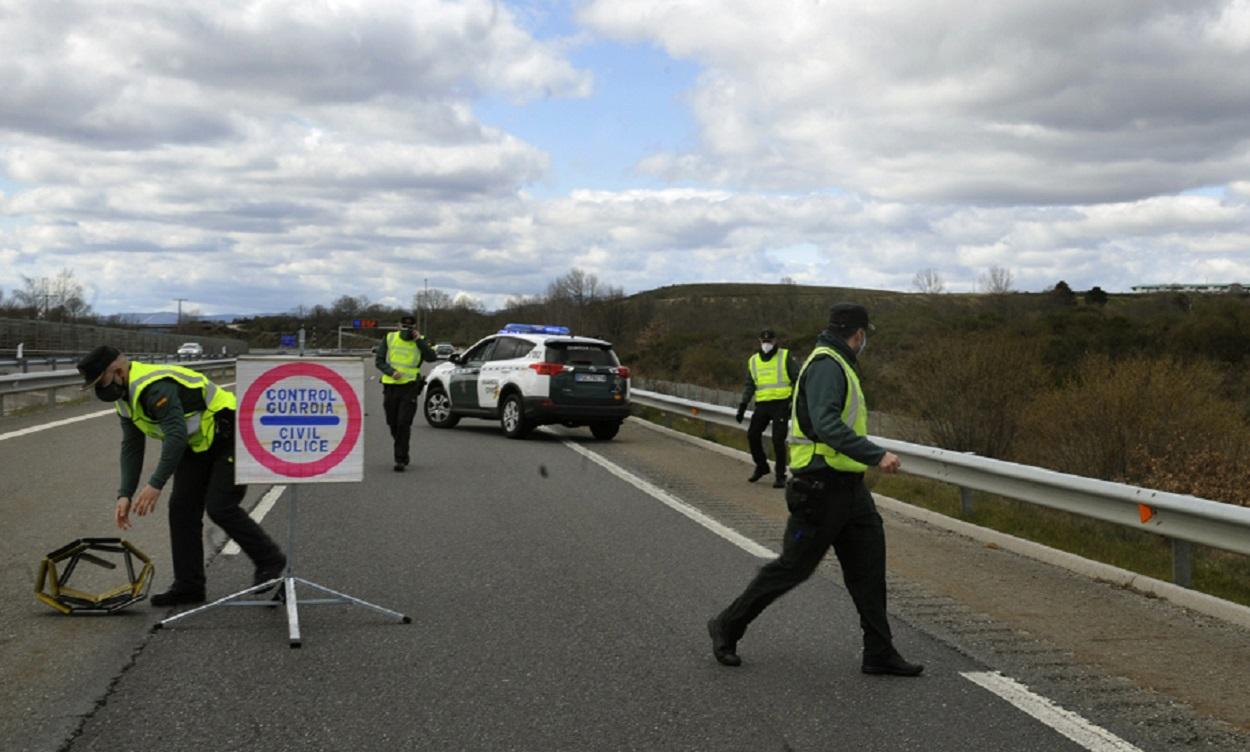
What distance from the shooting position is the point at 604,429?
20.4 metres

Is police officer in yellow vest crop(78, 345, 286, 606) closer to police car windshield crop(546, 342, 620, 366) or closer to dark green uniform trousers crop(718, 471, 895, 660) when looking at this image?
dark green uniform trousers crop(718, 471, 895, 660)

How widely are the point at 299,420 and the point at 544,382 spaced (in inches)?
483

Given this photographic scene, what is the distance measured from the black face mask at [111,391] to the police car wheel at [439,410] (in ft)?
48.8

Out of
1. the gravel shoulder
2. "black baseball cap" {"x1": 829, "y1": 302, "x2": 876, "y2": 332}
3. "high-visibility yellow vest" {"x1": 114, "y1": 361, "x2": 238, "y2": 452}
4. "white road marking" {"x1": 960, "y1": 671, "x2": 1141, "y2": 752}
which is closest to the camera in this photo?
"white road marking" {"x1": 960, "y1": 671, "x2": 1141, "y2": 752}

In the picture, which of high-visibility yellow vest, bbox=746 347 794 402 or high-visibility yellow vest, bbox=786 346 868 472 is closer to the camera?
high-visibility yellow vest, bbox=786 346 868 472

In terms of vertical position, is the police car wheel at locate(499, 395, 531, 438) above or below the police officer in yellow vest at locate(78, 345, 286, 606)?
Answer: below

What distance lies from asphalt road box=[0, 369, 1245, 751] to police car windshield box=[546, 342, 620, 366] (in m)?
9.09

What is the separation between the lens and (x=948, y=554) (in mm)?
9680

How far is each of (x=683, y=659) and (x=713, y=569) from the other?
8.27ft

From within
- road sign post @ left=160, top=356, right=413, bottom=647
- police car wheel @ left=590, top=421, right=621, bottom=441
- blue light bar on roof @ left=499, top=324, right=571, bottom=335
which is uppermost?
blue light bar on roof @ left=499, top=324, right=571, bottom=335

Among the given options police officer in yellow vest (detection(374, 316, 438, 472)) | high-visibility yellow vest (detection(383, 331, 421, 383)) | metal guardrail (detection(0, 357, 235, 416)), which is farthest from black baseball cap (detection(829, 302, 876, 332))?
metal guardrail (detection(0, 357, 235, 416))

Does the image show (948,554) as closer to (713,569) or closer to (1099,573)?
(1099,573)

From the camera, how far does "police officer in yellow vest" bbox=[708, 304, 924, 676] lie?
5.82 metres

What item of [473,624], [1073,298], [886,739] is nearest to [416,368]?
[473,624]
